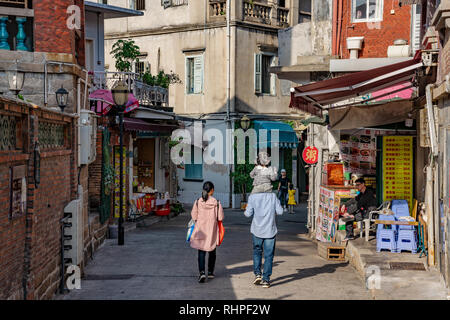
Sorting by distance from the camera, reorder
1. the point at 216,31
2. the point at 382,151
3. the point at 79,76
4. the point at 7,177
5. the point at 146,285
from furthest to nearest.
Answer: the point at 216,31 < the point at 382,151 < the point at 79,76 < the point at 146,285 < the point at 7,177

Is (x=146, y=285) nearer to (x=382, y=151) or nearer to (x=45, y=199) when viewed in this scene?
(x=45, y=199)

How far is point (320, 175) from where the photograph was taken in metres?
18.6

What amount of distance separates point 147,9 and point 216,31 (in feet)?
13.5

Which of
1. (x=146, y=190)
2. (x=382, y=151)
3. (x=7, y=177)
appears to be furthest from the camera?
(x=146, y=190)

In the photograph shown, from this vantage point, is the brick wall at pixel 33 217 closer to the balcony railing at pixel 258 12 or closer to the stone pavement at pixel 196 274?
the stone pavement at pixel 196 274

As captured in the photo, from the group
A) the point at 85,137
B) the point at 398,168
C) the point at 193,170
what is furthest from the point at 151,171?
the point at 85,137

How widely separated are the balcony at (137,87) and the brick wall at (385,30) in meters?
6.96

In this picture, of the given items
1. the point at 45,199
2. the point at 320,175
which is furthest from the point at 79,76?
the point at 320,175

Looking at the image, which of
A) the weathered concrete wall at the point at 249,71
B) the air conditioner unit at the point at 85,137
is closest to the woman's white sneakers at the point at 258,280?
the air conditioner unit at the point at 85,137

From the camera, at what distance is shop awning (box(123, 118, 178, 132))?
60.5 feet

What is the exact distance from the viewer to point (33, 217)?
8.29m

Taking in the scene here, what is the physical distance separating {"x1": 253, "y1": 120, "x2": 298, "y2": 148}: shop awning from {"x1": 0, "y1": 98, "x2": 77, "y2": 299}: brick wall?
760 inches

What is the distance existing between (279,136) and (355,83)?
17.8 metres

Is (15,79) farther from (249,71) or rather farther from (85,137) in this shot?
(249,71)
